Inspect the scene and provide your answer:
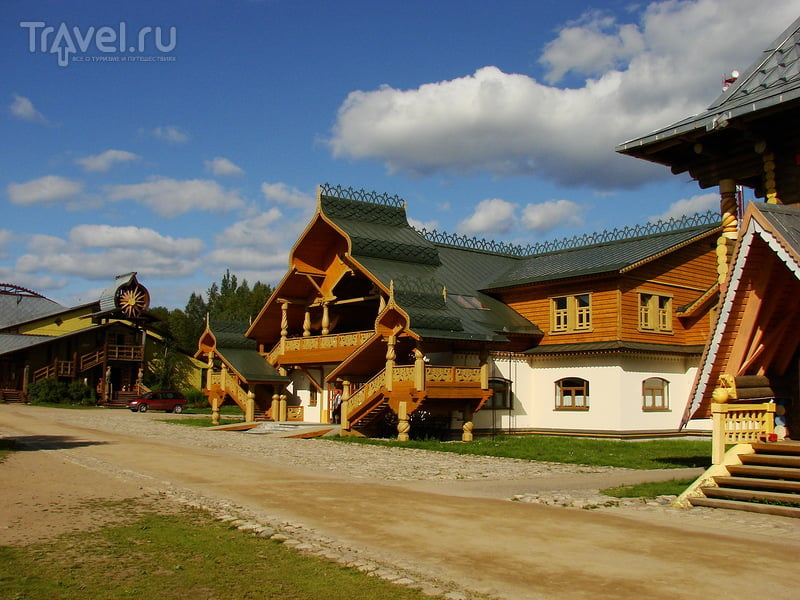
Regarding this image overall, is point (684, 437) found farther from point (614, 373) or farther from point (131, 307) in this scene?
point (131, 307)

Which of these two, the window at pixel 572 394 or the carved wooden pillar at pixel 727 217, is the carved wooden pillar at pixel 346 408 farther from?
the carved wooden pillar at pixel 727 217

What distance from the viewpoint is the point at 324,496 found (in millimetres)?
13500

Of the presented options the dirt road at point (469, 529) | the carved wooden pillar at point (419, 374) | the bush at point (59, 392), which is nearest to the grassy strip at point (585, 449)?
the carved wooden pillar at point (419, 374)

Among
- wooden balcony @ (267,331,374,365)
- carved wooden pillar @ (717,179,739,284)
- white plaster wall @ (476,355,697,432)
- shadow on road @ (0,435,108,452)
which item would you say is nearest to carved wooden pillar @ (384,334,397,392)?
wooden balcony @ (267,331,374,365)

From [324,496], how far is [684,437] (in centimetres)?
2083

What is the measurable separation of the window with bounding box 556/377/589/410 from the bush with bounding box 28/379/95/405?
133 feet

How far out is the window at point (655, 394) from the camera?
30339 mm

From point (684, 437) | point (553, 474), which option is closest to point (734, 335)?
point (553, 474)

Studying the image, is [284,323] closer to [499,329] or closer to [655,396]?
[499,329]

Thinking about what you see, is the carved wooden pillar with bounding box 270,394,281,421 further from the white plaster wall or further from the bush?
the bush

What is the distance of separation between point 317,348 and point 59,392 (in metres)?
33.3

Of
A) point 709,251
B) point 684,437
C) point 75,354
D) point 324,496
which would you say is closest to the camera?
point 324,496

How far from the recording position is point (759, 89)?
48.1ft

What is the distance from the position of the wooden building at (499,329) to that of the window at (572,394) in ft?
0.14
